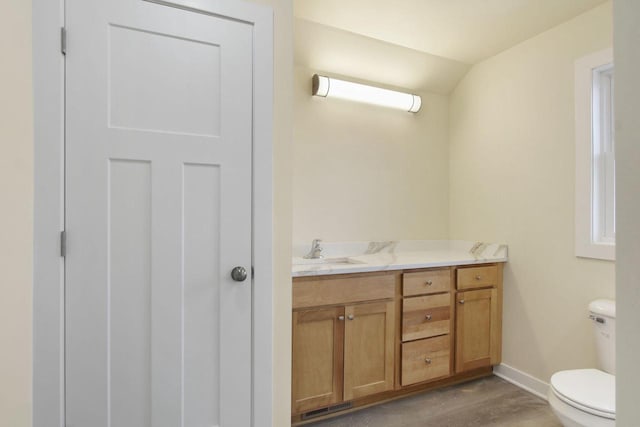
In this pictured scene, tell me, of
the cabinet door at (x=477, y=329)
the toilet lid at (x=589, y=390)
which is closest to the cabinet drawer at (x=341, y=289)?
the cabinet door at (x=477, y=329)

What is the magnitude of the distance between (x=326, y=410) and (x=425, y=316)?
0.84 meters

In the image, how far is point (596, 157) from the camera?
6.66 ft

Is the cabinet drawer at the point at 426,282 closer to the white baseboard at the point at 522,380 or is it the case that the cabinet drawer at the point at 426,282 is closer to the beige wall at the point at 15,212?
the white baseboard at the point at 522,380

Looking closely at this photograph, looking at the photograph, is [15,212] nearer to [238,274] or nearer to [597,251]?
[238,274]

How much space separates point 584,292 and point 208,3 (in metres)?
2.50

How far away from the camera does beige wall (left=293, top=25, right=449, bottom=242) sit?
2.49 metres

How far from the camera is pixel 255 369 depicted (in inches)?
55.8

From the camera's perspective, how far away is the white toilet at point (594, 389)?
141 centimetres

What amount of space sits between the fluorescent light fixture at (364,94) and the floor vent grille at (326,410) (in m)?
2.03

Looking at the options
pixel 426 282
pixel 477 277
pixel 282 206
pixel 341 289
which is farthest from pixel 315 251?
pixel 477 277

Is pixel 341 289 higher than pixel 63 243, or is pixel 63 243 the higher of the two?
pixel 63 243

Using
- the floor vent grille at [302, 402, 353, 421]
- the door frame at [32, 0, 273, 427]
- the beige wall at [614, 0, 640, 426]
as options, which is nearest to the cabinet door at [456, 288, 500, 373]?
the floor vent grille at [302, 402, 353, 421]

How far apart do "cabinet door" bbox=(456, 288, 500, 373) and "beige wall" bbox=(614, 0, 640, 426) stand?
2.02 meters

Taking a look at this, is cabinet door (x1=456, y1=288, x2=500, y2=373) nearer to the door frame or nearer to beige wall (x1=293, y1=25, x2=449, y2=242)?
beige wall (x1=293, y1=25, x2=449, y2=242)
